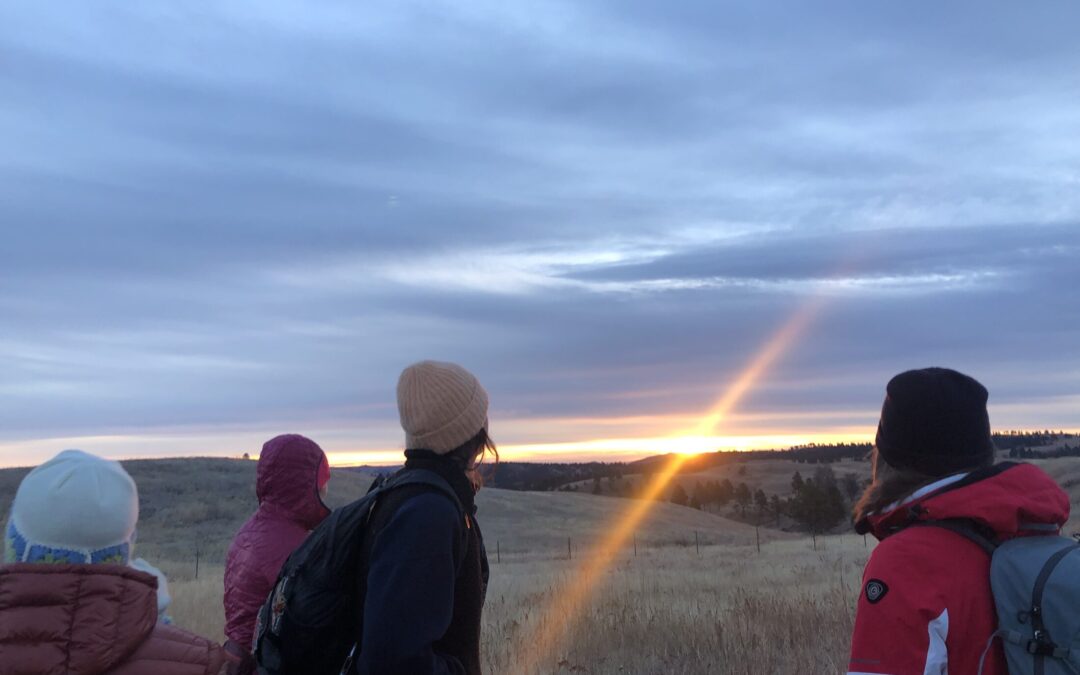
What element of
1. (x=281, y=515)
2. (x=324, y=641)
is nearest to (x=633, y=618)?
(x=281, y=515)

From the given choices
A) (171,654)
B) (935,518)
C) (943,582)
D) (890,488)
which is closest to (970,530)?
(935,518)

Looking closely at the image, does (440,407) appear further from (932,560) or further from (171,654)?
(932,560)

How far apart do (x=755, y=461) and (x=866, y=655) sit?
461 feet

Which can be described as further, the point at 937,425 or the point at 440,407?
the point at 440,407

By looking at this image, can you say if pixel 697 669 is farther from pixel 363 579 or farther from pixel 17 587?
pixel 17 587

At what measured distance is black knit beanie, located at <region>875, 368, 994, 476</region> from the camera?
2844mm

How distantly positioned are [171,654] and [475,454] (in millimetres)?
1102

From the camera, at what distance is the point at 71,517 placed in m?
2.91

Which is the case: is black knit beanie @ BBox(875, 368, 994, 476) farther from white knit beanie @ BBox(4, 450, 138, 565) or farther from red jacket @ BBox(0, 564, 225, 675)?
white knit beanie @ BBox(4, 450, 138, 565)

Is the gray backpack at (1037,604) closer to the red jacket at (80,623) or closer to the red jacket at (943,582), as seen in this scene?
the red jacket at (943,582)

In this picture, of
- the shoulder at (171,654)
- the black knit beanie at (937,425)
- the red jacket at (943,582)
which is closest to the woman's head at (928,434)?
the black knit beanie at (937,425)

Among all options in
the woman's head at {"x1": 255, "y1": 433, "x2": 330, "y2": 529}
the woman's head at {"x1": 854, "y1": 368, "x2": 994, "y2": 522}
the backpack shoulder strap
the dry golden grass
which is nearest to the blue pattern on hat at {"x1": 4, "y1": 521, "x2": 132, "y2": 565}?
the woman's head at {"x1": 255, "y1": 433, "x2": 330, "y2": 529}

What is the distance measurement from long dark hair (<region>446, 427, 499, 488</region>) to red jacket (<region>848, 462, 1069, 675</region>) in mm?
1293

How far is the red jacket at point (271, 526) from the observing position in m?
4.36
